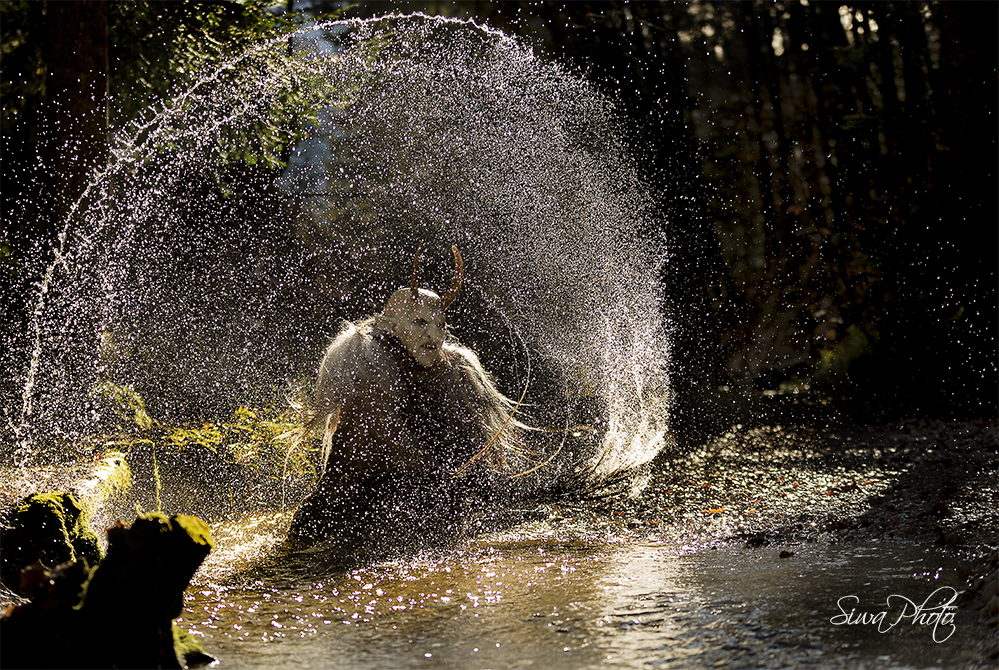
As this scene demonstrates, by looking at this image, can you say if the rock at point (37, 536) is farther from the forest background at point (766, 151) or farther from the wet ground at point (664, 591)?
the forest background at point (766, 151)

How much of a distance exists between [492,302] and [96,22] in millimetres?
3946

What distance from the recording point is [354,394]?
4.10 meters

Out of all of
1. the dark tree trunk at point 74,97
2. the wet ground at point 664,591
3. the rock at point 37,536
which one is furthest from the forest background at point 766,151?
the rock at point 37,536

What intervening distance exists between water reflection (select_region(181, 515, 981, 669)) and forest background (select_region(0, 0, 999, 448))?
438 centimetres

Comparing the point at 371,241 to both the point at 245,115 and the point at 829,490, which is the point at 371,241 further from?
the point at 829,490

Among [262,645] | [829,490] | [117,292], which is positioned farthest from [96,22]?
[829,490]

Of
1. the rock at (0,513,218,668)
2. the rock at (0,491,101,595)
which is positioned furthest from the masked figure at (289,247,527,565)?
the rock at (0,513,218,668)

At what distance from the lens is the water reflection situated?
226 cm

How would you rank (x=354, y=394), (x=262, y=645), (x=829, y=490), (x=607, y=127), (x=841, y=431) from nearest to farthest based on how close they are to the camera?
(x=262, y=645)
(x=354, y=394)
(x=829, y=490)
(x=841, y=431)
(x=607, y=127)

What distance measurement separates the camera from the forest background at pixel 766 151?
23.9ft
